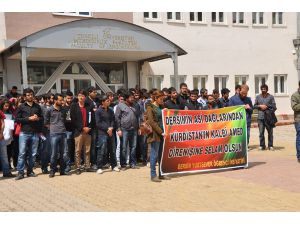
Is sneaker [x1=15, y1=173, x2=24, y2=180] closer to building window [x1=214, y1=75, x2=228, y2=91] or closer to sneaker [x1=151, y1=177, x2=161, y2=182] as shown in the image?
sneaker [x1=151, y1=177, x2=161, y2=182]

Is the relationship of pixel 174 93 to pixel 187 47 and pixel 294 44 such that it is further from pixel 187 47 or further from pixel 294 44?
pixel 294 44

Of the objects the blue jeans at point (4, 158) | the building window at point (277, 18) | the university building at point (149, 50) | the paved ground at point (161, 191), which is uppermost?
the building window at point (277, 18)

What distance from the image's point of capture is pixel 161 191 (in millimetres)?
6996

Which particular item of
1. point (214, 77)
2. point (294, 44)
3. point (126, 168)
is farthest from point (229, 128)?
point (294, 44)

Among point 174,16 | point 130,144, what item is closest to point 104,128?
point 130,144

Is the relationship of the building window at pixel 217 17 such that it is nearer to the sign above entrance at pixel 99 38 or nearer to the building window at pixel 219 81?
the building window at pixel 219 81

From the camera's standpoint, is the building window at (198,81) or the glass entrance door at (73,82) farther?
the building window at (198,81)

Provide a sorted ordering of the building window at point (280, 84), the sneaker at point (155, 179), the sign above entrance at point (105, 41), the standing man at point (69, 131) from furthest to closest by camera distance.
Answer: the building window at point (280, 84) < the sign above entrance at point (105, 41) < the standing man at point (69, 131) < the sneaker at point (155, 179)

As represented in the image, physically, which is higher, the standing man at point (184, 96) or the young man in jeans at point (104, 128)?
the standing man at point (184, 96)

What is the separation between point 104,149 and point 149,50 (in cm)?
736

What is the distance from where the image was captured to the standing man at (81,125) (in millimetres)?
8883

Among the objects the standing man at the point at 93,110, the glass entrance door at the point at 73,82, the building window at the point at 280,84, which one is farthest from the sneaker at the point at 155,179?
the building window at the point at 280,84

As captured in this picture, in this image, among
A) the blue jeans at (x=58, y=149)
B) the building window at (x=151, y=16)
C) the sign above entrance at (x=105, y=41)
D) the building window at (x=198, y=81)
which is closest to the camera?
the blue jeans at (x=58, y=149)

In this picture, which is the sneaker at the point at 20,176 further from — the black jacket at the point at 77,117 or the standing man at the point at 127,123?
the standing man at the point at 127,123
